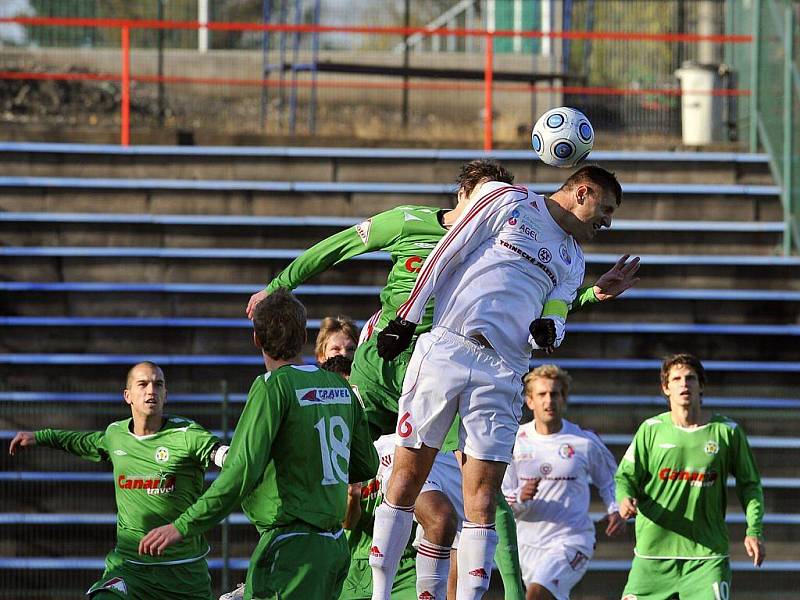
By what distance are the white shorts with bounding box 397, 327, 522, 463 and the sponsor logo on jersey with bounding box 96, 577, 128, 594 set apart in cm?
213

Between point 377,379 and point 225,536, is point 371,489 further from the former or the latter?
point 225,536

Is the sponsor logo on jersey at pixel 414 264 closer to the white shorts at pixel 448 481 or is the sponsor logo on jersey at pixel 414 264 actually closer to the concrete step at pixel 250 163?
the white shorts at pixel 448 481

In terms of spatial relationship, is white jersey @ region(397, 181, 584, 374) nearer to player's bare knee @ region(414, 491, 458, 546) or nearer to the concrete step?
player's bare knee @ region(414, 491, 458, 546)

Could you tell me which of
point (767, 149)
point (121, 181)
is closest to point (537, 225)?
point (121, 181)

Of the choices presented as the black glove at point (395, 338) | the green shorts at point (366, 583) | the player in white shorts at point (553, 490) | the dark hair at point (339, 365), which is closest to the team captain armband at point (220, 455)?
the dark hair at point (339, 365)

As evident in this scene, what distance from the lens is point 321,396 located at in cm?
543

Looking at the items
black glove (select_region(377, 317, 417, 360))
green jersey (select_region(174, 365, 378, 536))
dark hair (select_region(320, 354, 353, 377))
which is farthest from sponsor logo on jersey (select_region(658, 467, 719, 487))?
green jersey (select_region(174, 365, 378, 536))

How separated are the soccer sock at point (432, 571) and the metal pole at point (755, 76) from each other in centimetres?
1020

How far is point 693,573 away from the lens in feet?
28.0

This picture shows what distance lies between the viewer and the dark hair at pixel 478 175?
21.9 ft

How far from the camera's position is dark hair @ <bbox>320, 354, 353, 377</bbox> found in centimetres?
717

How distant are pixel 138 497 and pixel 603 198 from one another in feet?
10.3

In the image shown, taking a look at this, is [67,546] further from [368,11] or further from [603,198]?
[368,11]

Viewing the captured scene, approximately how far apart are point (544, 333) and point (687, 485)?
3215 mm
